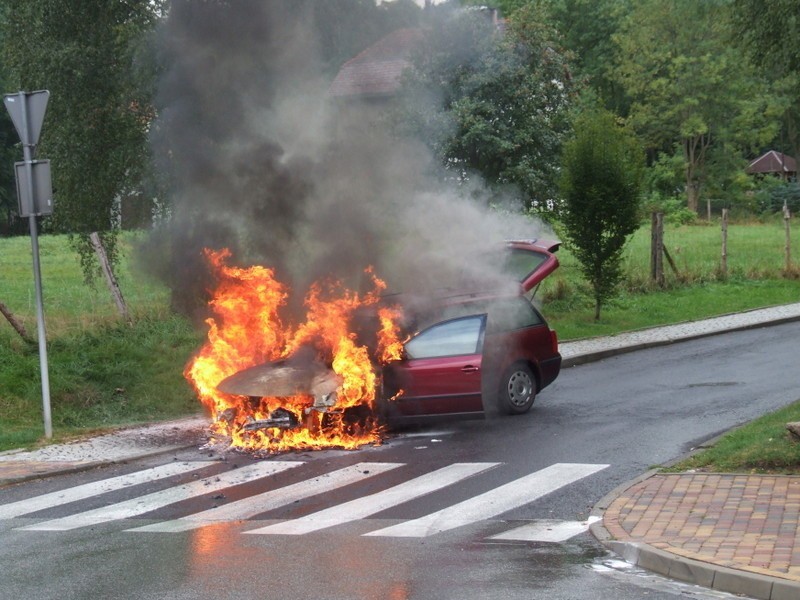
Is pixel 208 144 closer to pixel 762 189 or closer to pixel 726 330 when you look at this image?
pixel 726 330

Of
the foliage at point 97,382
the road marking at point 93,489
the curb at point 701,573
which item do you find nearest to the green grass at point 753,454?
the curb at point 701,573

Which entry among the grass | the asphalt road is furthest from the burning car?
the grass

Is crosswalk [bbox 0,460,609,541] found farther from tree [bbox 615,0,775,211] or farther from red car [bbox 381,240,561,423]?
tree [bbox 615,0,775,211]

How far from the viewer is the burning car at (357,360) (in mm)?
12133

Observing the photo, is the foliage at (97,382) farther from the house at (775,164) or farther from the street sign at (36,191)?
the house at (775,164)

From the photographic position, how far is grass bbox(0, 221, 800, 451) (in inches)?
561

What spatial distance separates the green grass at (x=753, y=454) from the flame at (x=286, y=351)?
3.78 metres

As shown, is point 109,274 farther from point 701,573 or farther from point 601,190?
point 701,573

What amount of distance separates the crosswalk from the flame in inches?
36.6

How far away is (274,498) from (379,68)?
12319 mm

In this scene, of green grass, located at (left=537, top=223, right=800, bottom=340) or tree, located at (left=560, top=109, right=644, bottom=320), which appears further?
green grass, located at (left=537, top=223, right=800, bottom=340)

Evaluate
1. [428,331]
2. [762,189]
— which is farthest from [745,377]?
[762,189]

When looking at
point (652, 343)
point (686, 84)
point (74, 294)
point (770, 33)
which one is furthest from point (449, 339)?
point (686, 84)

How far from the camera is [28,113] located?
12227 millimetres
